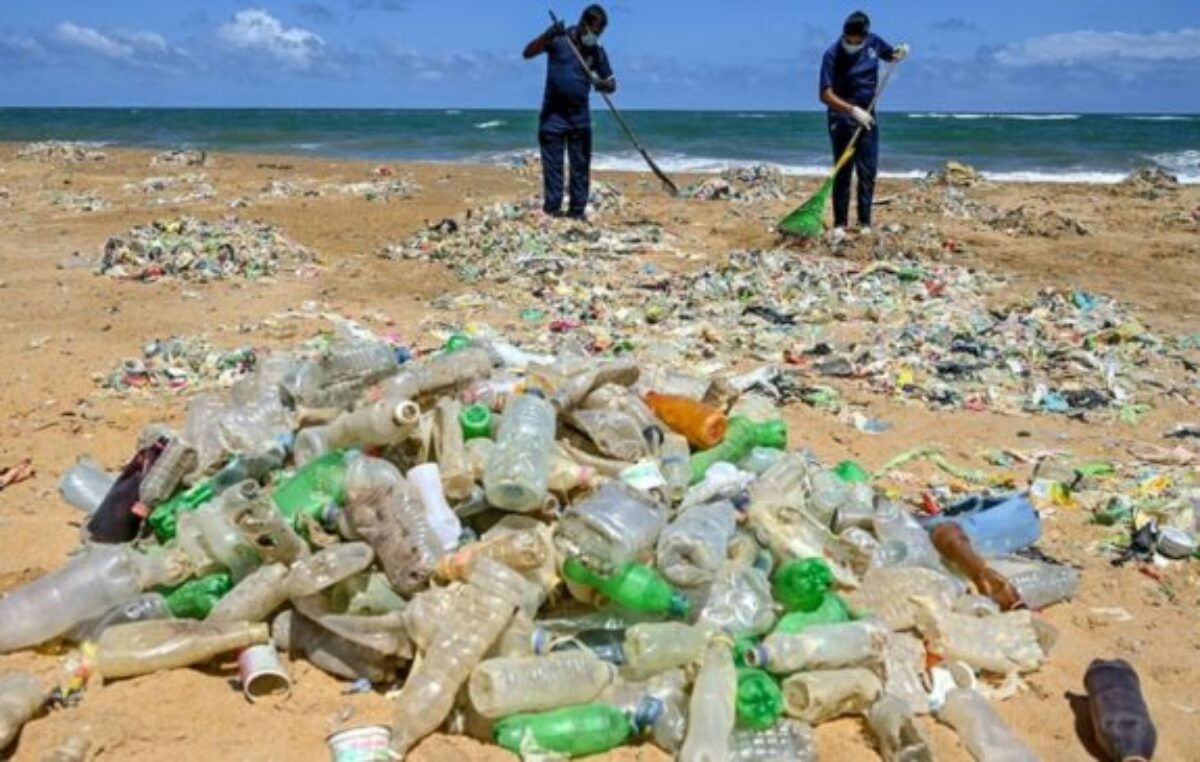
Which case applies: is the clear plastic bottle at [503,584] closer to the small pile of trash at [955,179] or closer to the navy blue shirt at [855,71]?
the navy blue shirt at [855,71]

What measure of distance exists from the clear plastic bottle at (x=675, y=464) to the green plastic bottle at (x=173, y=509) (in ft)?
5.46

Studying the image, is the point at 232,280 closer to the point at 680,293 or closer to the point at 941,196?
the point at 680,293

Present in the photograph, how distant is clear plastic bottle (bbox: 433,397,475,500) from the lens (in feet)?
11.1

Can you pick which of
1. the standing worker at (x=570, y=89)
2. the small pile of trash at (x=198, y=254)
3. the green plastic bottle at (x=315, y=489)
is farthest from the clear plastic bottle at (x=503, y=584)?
the standing worker at (x=570, y=89)

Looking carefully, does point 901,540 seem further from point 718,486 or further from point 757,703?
point 757,703

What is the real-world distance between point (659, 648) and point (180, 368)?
4301 millimetres

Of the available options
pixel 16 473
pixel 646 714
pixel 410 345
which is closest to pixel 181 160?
pixel 410 345

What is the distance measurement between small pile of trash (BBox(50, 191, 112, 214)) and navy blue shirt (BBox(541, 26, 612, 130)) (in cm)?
754

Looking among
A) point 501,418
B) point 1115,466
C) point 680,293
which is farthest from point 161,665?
point 680,293

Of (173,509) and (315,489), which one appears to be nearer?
(315,489)

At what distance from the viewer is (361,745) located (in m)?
2.68

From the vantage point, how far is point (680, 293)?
8.19 m

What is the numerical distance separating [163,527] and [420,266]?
6348mm

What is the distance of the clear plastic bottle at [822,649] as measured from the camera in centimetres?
291
